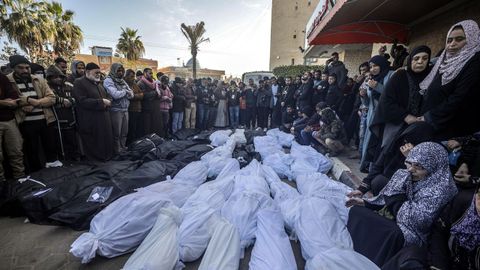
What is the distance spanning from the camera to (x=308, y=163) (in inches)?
157

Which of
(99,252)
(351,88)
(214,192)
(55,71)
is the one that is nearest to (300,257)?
(214,192)

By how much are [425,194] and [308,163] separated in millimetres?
2316

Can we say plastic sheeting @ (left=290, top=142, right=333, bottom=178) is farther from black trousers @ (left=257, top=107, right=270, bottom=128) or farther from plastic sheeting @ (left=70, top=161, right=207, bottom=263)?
black trousers @ (left=257, top=107, right=270, bottom=128)

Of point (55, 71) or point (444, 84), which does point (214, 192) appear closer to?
point (444, 84)

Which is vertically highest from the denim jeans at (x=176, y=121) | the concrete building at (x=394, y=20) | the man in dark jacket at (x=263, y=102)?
the concrete building at (x=394, y=20)

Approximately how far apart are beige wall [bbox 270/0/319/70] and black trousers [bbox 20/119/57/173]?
27.7 m

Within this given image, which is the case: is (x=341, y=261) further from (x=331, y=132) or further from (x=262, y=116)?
(x=262, y=116)

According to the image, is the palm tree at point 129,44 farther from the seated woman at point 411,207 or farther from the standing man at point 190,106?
the seated woman at point 411,207

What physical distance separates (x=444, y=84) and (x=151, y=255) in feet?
9.34

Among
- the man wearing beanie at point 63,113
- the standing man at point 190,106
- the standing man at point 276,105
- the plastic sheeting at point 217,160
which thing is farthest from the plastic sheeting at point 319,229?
the standing man at point 276,105

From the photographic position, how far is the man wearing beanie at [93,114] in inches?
156

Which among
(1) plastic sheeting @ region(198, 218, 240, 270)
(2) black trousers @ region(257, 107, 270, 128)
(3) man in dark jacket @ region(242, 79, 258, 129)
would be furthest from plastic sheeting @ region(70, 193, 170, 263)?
(3) man in dark jacket @ region(242, 79, 258, 129)

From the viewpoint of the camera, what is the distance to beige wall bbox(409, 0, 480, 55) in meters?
3.62

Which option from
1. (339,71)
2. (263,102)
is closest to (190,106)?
(263,102)
